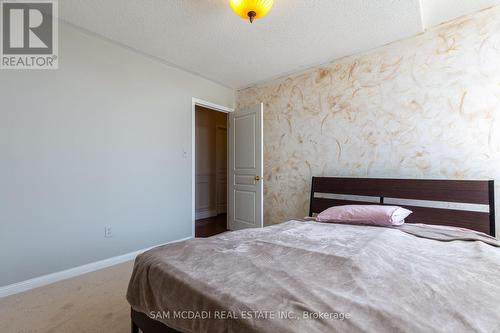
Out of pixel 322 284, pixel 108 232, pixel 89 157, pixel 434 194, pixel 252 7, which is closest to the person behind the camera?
pixel 322 284

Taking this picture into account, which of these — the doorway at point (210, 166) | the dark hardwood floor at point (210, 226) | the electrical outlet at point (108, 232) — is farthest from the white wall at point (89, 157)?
the doorway at point (210, 166)

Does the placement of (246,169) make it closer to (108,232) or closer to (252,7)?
(108,232)

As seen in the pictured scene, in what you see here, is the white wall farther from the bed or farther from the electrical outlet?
the bed

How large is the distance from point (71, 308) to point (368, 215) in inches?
100

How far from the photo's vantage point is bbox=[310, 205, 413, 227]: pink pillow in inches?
76.7

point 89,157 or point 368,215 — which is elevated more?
point 89,157

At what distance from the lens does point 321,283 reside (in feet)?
3.09

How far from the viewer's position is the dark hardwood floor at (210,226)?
3846 millimetres

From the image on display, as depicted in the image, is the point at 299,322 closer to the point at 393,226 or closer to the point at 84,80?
the point at 393,226

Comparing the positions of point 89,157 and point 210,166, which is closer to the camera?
point 89,157

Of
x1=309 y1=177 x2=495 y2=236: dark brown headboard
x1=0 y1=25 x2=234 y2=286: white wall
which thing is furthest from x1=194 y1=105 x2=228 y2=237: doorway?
x1=309 y1=177 x2=495 y2=236: dark brown headboard

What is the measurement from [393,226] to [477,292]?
1.12 meters

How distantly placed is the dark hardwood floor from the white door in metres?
0.30

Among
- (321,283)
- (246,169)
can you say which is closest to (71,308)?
(321,283)
